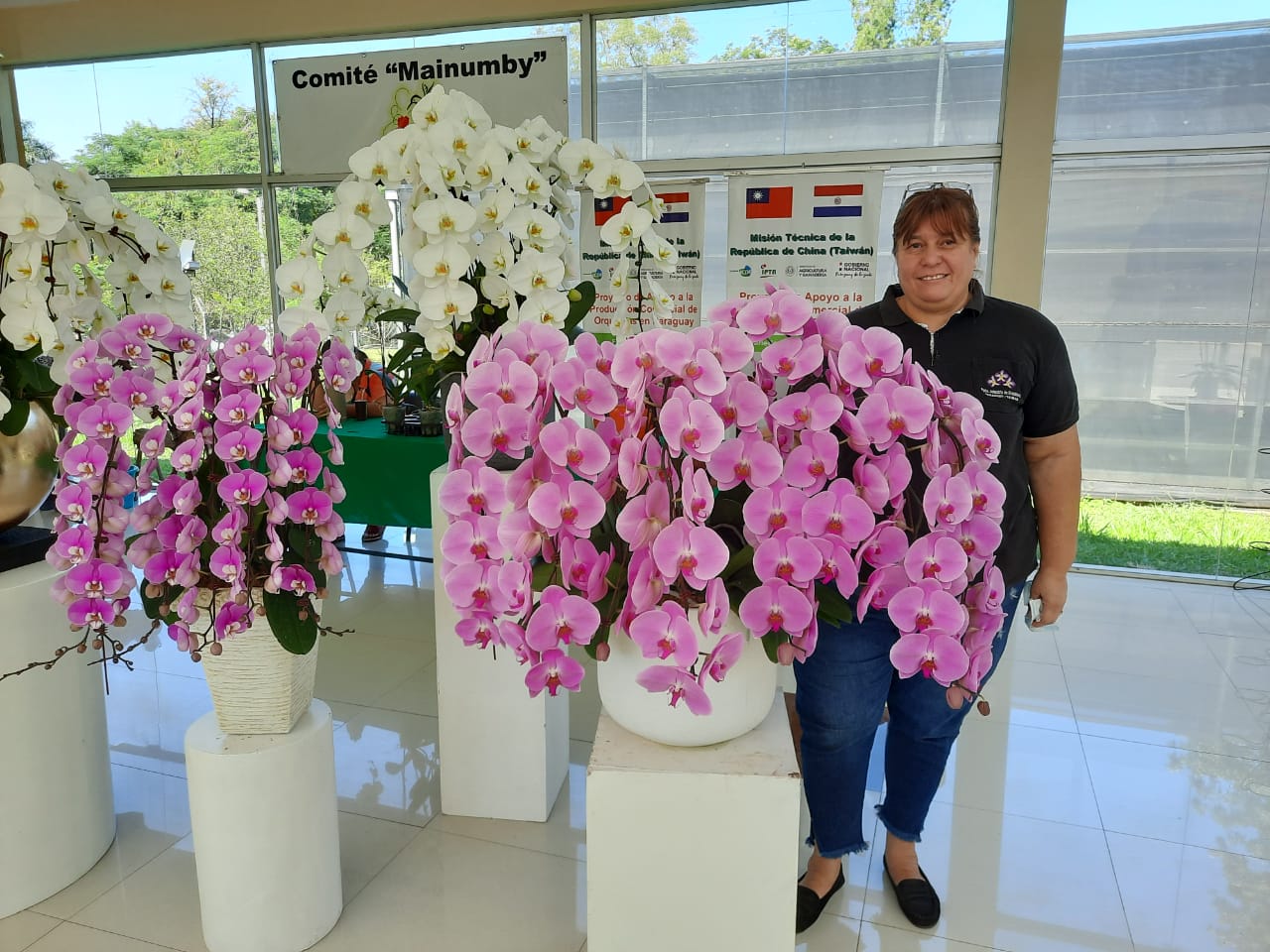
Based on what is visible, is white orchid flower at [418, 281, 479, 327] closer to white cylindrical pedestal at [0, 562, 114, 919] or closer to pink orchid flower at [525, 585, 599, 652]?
pink orchid flower at [525, 585, 599, 652]

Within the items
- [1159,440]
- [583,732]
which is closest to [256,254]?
[583,732]

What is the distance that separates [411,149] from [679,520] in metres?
0.84

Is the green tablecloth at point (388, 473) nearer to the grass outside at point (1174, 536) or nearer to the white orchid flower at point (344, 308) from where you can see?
the white orchid flower at point (344, 308)

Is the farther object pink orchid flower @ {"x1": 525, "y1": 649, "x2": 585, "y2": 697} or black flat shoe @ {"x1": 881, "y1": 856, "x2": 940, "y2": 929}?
black flat shoe @ {"x1": 881, "y1": 856, "x2": 940, "y2": 929}

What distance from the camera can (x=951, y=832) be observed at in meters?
2.18

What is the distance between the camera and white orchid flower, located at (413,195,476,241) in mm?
1254

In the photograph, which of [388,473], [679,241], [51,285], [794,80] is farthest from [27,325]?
[794,80]

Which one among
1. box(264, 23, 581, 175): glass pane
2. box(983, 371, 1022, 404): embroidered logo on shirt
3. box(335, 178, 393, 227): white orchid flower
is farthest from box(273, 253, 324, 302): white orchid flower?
box(264, 23, 581, 175): glass pane

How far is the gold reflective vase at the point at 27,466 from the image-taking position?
70.4 inches

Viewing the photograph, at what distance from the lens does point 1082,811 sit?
2281 mm

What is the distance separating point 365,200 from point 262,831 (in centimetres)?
114

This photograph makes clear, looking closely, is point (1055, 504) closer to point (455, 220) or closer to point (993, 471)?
point (993, 471)

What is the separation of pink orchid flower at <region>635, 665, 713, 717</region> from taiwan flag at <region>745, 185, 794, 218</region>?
4.18 m

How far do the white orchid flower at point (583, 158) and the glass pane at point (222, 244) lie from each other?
491cm
